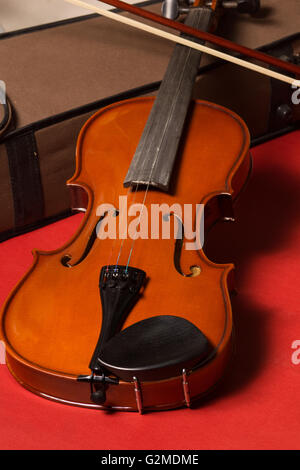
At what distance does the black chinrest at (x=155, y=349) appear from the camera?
2.68 ft

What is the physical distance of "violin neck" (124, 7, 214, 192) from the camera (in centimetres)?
110

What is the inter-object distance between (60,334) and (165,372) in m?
0.18

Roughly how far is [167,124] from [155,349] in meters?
0.53

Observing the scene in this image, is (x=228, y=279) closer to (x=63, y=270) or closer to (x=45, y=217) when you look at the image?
(x=63, y=270)

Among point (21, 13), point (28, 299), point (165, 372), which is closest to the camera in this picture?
point (165, 372)

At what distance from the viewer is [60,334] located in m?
0.89

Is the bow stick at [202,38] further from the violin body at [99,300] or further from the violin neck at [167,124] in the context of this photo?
the violin body at [99,300]

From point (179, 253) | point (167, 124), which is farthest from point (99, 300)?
point (167, 124)

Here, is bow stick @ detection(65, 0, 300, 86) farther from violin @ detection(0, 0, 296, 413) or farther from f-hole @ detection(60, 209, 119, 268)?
f-hole @ detection(60, 209, 119, 268)

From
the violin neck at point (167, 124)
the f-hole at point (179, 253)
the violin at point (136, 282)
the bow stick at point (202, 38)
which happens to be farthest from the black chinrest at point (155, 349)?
the bow stick at point (202, 38)

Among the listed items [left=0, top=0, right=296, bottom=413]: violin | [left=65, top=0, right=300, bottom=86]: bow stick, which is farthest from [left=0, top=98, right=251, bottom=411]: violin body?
[left=65, top=0, right=300, bottom=86]: bow stick

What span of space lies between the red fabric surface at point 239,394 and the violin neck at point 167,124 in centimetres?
27

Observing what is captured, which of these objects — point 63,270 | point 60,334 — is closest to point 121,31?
point 63,270

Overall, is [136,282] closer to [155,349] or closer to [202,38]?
[155,349]
